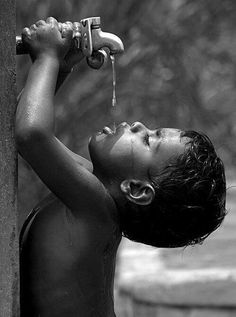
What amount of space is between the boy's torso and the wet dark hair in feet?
0.44

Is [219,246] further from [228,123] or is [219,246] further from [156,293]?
[228,123]

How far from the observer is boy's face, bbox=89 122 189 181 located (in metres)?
3.30

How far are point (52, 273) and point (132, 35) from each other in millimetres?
2554

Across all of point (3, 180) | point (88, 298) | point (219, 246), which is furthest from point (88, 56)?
point (219, 246)

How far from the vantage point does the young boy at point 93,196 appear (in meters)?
3.11

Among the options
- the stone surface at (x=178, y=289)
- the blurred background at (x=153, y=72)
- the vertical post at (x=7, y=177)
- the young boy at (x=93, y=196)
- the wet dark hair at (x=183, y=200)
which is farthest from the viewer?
the stone surface at (x=178, y=289)

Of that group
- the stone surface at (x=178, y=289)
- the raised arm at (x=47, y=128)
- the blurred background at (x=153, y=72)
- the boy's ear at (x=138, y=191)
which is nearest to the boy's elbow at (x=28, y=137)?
the raised arm at (x=47, y=128)

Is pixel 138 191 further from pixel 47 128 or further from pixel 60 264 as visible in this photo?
pixel 47 128

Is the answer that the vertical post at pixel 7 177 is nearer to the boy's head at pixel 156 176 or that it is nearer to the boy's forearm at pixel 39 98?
the boy's forearm at pixel 39 98

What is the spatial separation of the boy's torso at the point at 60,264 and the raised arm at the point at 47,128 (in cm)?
8

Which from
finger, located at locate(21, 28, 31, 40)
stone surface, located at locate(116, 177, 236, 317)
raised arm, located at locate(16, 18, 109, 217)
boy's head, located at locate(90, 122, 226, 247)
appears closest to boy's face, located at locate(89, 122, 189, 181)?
boy's head, located at locate(90, 122, 226, 247)

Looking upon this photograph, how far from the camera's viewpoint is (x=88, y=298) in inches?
129

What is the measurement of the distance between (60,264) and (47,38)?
62 centimetres

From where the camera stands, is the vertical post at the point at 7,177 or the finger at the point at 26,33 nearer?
the vertical post at the point at 7,177
